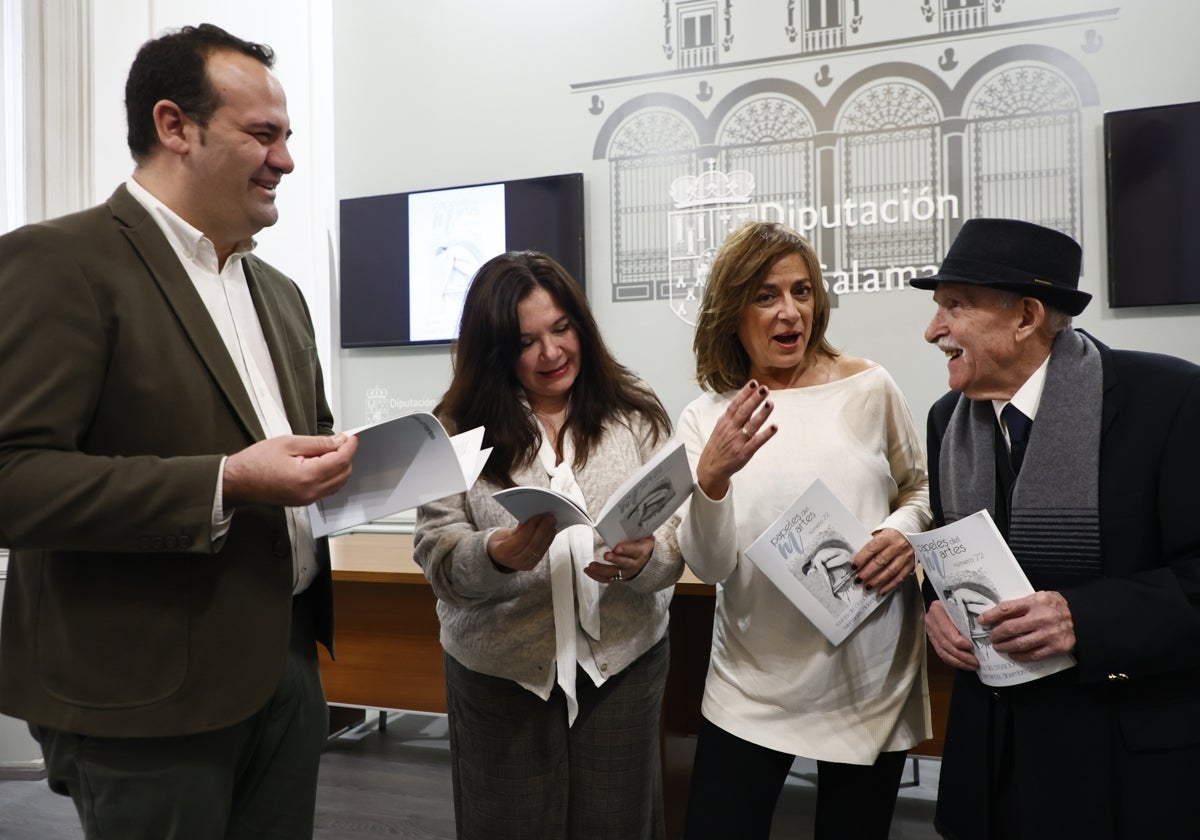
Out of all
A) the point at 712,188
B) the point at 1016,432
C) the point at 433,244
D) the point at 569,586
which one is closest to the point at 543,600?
the point at 569,586

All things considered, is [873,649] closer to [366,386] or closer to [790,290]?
→ [790,290]

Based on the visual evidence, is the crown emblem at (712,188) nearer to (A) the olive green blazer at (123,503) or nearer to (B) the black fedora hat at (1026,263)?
(B) the black fedora hat at (1026,263)

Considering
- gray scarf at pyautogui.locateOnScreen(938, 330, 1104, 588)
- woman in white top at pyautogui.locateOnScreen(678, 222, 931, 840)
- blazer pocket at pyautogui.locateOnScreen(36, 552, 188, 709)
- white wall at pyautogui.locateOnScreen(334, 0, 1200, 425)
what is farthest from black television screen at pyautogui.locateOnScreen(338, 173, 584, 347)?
blazer pocket at pyautogui.locateOnScreen(36, 552, 188, 709)

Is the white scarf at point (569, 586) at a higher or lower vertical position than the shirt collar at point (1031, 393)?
lower

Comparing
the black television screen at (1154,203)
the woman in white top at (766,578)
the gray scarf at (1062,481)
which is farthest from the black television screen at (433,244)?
the gray scarf at (1062,481)

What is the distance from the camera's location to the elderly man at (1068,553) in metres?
1.29

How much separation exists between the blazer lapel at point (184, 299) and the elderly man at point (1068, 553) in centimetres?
113

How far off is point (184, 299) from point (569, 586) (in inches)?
31.4

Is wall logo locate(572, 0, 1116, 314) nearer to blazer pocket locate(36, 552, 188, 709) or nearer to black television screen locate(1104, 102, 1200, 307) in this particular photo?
black television screen locate(1104, 102, 1200, 307)

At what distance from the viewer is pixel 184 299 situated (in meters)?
1.26

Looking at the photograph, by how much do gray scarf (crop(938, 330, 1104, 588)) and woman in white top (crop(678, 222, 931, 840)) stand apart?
254mm

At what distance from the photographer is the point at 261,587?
128 cm

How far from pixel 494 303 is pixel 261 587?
0.69m

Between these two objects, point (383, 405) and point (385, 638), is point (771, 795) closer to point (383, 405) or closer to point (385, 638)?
point (385, 638)
